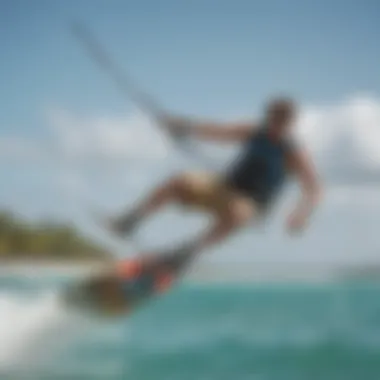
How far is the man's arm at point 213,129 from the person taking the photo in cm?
201

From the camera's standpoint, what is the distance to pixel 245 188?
78.8 inches

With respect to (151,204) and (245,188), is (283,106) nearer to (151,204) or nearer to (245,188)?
(245,188)

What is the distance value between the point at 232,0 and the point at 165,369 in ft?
3.16

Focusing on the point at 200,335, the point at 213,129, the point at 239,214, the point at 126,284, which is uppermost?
the point at 213,129

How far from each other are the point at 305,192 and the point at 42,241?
666 mm

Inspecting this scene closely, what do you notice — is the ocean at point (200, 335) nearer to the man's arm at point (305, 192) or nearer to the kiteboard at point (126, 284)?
the kiteboard at point (126, 284)

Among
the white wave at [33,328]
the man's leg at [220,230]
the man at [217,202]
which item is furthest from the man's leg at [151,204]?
the white wave at [33,328]

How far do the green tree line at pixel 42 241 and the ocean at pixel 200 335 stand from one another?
6cm

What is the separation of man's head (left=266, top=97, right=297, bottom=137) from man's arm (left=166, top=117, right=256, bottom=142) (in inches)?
1.9

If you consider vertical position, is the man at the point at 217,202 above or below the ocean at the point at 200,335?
above

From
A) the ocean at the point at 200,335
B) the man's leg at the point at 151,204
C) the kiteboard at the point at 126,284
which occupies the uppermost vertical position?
the man's leg at the point at 151,204

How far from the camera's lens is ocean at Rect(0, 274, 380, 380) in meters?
2.00

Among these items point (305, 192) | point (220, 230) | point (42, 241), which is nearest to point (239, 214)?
point (220, 230)

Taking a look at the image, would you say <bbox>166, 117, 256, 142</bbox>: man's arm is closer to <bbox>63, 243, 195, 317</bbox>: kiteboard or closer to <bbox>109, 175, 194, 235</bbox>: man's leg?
<bbox>109, 175, 194, 235</bbox>: man's leg
